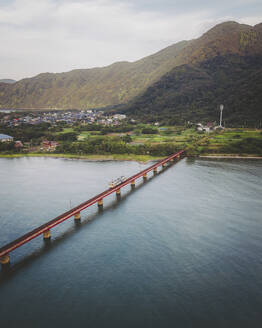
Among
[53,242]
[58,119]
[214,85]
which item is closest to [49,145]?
[53,242]

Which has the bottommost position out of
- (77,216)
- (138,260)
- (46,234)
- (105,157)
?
(138,260)

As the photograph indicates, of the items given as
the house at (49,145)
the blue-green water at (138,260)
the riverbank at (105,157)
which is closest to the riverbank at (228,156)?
the riverbank at (105,157)

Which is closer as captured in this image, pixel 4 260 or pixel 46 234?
pixel 4 260

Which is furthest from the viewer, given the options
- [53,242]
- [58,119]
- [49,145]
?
[58,119]

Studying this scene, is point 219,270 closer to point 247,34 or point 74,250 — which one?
point 74,250

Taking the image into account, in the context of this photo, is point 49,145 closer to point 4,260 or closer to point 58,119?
point 4,260

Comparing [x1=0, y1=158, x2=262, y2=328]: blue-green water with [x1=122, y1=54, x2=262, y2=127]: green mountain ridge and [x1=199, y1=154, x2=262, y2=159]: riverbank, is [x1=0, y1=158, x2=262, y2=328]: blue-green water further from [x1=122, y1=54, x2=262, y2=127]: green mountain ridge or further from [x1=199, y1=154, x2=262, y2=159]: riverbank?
[x1=122, y1=54, x2=262, y2=127]: green mountain ridge

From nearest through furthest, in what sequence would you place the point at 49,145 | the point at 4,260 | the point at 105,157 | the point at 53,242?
the point at 4,260, the point at 53,242, the point at 105,157, the point at 49,145

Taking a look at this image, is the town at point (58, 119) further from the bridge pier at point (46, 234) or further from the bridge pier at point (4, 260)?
the bridge pier at point (4, 260)
